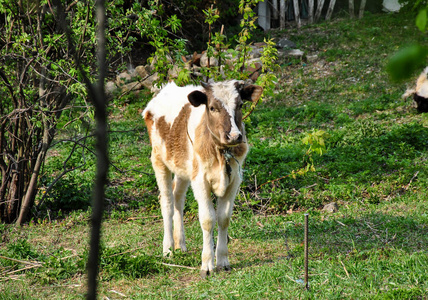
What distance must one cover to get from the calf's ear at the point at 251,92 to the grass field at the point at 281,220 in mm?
1612

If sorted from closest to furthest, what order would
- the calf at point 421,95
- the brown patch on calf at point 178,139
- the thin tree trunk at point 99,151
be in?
the thin tree trunk at point 99,151, the brown patch on calf at point 178,139, the calf at point 421,95

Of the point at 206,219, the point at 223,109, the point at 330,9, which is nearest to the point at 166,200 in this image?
the point at 206,219

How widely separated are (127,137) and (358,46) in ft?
28.2

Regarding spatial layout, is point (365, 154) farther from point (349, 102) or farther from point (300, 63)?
point (300, 63)

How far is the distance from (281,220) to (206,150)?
2.13 m

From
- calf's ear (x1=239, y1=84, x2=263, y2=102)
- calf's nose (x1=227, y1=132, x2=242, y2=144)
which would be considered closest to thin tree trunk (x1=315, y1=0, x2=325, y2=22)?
calf's ear (x1=239, y1=84, x2=263, y2=102)

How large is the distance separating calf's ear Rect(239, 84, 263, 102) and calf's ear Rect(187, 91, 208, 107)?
46 centimetres

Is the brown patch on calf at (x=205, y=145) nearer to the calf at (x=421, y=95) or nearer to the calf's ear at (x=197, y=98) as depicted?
the calf's ear at (x=197, y=98)

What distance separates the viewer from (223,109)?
211 inches

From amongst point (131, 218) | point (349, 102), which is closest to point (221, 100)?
point (131, 218)

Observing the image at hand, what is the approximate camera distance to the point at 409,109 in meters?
11.3

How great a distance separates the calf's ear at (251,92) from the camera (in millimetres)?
5816

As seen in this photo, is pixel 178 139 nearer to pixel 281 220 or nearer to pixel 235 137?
pixel 235 137

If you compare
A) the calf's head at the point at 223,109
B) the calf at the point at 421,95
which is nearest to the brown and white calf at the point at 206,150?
the calf's head at the point at 223,109
